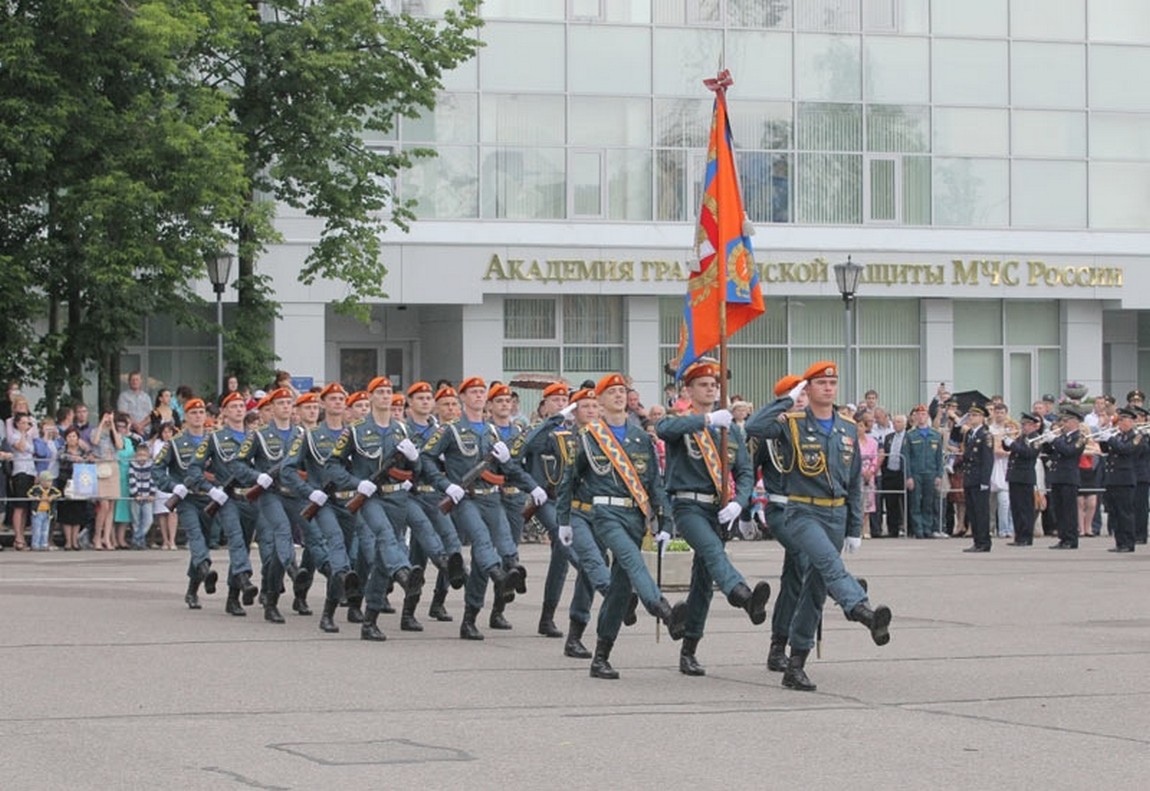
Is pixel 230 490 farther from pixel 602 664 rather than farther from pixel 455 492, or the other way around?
pixel 602 664

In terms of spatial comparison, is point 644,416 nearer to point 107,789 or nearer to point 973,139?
point 973,139

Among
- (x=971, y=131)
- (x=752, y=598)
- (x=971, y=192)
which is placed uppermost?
(x=971, y=131)

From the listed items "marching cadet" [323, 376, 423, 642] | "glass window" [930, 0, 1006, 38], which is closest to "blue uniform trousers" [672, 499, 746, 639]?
"marching cadet" [323, 376, 423, 642]

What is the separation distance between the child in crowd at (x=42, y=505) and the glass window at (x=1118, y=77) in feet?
A: 78.4

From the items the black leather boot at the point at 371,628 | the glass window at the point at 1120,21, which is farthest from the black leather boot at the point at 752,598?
the glass window at the point at 1120,21

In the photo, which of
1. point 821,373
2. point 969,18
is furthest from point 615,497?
point 969,18

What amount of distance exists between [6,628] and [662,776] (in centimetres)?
842

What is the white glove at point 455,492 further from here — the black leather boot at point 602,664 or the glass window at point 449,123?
the glass window at point 449,123

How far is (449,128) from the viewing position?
39.8 meters

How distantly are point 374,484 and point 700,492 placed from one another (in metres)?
3.84

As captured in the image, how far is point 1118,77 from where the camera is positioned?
1697 inches

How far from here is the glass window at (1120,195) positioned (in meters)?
43.2

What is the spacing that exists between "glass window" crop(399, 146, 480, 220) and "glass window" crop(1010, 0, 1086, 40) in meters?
11.1

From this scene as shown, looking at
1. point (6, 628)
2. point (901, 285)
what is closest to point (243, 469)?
point (6, 628)
